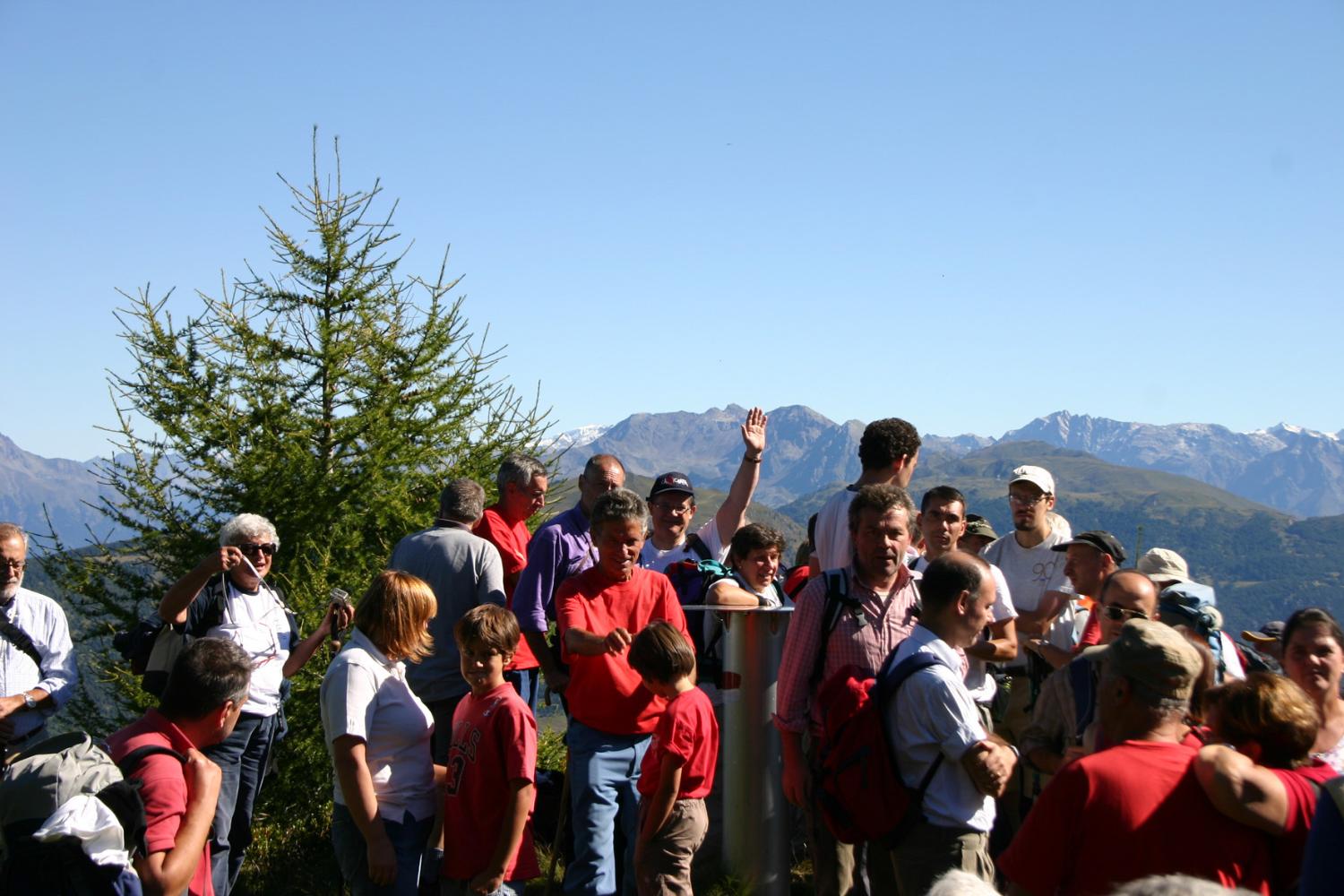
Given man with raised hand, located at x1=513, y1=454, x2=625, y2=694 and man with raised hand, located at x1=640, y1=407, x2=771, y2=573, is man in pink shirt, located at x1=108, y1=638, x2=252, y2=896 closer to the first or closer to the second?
man with raised hand, located at x1=513, y1=454, x2=625, y2=694

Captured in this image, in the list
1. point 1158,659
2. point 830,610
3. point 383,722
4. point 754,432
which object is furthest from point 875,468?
point 383,722

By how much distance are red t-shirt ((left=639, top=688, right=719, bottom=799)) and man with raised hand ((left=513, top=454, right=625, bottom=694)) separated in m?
0.83

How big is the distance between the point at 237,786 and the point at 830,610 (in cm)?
301

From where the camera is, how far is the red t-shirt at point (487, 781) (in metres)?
4.18

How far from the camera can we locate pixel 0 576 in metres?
5.81

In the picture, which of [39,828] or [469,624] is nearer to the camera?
[39,828]

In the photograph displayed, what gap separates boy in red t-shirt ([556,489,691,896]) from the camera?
4.83 meters

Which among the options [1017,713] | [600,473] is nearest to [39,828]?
[600,473]

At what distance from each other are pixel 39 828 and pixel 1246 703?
3436 mm

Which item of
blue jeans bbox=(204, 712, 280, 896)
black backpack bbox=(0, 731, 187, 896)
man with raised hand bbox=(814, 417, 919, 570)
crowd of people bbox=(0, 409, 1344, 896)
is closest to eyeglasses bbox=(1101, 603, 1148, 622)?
crowd of people bbox=(0, 409, 1344, 896)

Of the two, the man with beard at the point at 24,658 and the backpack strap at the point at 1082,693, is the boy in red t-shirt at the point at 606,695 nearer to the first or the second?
the backpack strap at the point at 1082,693

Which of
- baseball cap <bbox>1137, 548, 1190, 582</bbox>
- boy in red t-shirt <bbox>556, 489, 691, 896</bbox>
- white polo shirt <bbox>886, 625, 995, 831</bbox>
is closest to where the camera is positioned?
white polo shirt <bbox>886, 625, 995, 831</bbox>

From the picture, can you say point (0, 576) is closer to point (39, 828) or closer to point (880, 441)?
point (39, 828)

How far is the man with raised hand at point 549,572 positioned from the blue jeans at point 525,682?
33 centimetres
